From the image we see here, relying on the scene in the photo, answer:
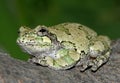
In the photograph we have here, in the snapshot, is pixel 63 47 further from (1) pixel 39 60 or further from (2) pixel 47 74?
(2) pixel 47 74

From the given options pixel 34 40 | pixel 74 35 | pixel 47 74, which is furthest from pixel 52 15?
pixel 47 74

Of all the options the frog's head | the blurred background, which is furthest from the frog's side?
the blurred background

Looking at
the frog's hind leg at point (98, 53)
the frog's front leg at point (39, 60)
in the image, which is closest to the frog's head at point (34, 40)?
the frog's front leg at point (39, 60)

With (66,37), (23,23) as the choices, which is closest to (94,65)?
(66,37)

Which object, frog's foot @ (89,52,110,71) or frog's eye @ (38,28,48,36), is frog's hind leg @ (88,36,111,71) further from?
frog's eye @ (38,28,48,36)

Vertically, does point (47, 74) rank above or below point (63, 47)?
below

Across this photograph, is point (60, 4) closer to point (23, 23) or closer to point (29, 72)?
point (23, 23)

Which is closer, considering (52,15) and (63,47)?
(63,47)
